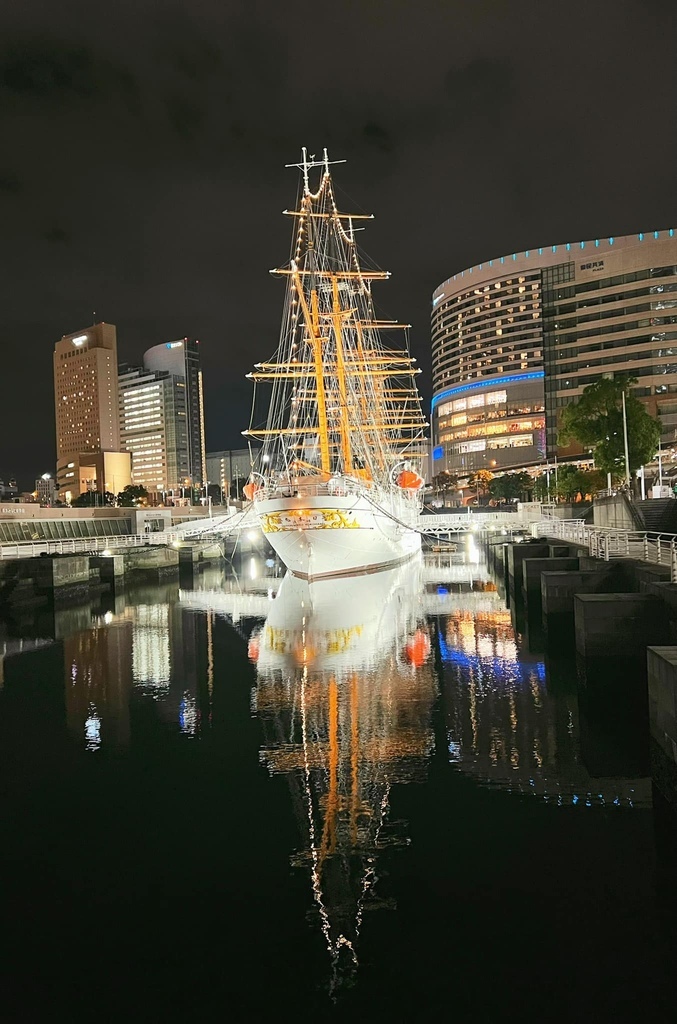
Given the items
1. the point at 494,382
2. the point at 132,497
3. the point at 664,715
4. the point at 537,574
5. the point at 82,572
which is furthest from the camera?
the point at 494,382

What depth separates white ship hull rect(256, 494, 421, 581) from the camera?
46.0 metres

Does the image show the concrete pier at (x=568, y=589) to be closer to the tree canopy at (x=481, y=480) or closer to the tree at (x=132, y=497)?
the tree at (x=132, y=497)

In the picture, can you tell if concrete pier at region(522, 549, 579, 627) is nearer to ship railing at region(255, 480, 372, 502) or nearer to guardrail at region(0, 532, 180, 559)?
ship railing at region(255, 480, 372, 502)

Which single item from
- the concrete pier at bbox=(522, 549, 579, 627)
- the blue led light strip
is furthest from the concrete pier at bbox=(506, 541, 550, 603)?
the blue led light strip

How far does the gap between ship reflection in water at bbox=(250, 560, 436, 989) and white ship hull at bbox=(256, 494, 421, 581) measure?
1187 centimetres

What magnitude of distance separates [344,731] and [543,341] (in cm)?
11756

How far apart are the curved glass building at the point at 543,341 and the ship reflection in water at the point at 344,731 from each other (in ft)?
305

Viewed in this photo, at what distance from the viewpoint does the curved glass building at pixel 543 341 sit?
11656 centimetres

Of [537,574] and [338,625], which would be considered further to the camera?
[537,574]

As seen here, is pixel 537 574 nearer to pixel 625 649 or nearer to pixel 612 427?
pixel 625 649

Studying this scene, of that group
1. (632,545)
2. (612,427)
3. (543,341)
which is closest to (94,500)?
(543,341)

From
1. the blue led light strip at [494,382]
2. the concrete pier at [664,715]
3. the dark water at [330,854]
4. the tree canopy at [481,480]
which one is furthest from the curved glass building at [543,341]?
the concrete pier at [664,715]

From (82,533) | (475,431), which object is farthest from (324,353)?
(475,431)

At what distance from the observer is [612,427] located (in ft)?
188
